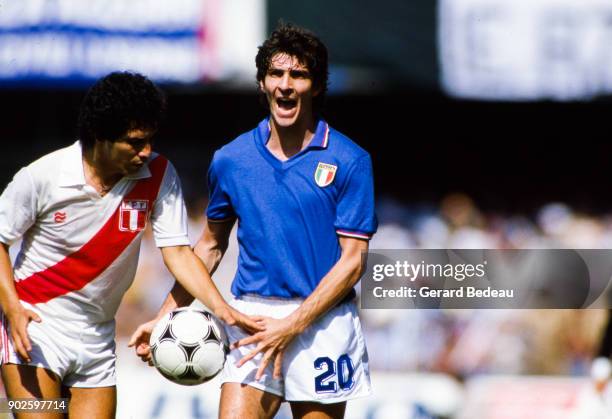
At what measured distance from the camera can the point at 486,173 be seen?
447 inches

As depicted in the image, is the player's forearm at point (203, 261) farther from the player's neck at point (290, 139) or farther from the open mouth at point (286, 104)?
the open mouth at point (286, 104)

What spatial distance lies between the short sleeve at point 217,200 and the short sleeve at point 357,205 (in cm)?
54

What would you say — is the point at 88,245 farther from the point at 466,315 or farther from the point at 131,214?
the point at 466,315

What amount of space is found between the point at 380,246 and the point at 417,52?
206cm

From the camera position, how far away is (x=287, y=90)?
509cm

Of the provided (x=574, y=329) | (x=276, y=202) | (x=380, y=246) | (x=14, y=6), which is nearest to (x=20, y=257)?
(x=276, y=202)

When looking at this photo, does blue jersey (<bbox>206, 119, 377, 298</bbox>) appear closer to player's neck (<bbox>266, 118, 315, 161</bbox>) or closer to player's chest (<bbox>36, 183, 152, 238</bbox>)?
player's neck (<bbox>266, 118, 315, 161</bbox>)

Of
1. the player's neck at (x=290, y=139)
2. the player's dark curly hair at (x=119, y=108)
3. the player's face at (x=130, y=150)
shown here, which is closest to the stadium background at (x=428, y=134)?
the player's neck at (x=290, y=139)

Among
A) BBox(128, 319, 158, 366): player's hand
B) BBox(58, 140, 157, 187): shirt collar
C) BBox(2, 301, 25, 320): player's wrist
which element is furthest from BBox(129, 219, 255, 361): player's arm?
BBox(2, 301, 25, 320): player's wrist

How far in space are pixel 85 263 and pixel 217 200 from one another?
0.67 metres

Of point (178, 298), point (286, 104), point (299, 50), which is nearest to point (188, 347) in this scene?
point (178, 298)

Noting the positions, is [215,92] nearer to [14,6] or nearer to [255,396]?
[14,6]

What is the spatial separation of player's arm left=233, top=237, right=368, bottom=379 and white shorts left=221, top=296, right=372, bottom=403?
9 centimetres

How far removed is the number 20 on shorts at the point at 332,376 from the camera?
514 centimetres
